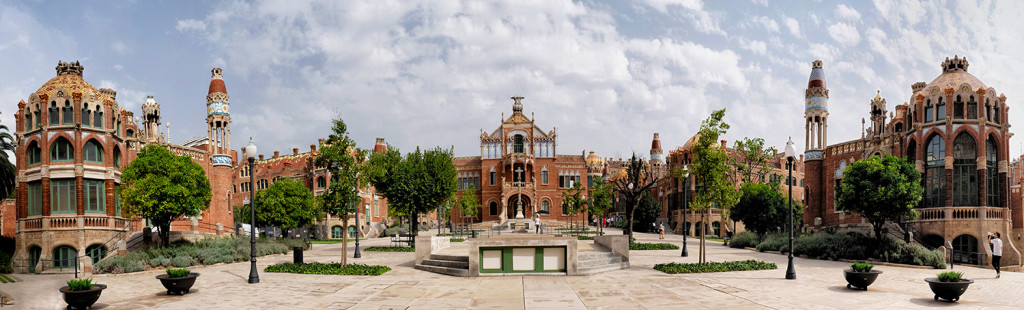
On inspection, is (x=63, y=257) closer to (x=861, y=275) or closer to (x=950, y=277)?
(x=861, y=275)

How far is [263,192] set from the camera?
4844 cm

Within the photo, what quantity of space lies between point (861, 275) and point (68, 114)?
1299 inches

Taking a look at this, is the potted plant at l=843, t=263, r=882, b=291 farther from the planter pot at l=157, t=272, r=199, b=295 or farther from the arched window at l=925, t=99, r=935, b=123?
the arched window at l=925, t=99, r=935, b=123

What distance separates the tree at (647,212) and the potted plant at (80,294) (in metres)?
55.1

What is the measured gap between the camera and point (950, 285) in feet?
50.8

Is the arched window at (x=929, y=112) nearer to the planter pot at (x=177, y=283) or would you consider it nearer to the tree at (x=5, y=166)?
the planter pot at (x=177, y=283)

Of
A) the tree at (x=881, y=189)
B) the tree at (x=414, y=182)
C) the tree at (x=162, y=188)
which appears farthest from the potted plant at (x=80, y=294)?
the tree at (x=881, y=189)

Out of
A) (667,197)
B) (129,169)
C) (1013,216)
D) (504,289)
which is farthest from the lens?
(667,197)

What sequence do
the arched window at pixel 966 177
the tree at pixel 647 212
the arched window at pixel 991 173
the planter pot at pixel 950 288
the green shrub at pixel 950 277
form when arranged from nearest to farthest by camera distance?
the planter pot at pixel 950 288 < the green shrub at pixel 950 277 < the arched window at pixel 966 177 < the arched window at pixel 991 173 < the tree at pixel 647 212

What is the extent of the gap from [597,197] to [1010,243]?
25.8 metres

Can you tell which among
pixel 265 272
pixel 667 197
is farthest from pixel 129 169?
pixel 667 197

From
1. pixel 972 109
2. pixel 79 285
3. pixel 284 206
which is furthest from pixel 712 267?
pixel 284 206

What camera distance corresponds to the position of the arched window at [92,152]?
29203 mm

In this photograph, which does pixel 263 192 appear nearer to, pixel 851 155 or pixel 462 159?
pixel 462 159
